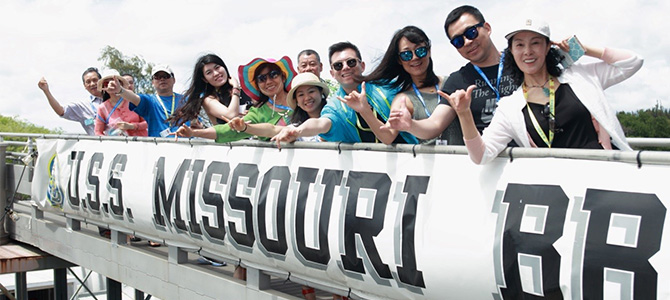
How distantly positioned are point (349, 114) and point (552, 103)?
1.41 m

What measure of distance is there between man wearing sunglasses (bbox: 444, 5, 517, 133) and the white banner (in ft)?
1.82

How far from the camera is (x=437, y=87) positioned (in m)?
3.98

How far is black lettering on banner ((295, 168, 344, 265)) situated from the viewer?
12.4 feet

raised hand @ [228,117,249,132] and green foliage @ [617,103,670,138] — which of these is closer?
raised hand @ [228,117,249,132]

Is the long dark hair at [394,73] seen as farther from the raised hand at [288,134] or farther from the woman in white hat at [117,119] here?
the woman in white hat at [117,119]

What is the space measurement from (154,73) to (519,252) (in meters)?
4.97

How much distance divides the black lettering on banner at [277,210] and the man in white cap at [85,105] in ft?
15.7

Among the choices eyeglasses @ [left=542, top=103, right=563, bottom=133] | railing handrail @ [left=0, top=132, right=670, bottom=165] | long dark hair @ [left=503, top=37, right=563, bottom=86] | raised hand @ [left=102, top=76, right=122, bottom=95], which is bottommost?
railing handrail @ [left=0, top=132, right=670, bottom=165]

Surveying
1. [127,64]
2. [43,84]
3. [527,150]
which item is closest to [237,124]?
[527,150]

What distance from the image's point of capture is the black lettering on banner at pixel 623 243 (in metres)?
2.36

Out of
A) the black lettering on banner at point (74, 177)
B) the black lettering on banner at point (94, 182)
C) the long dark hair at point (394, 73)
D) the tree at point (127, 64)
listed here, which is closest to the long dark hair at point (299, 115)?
the long dark hair at point (394, 73)

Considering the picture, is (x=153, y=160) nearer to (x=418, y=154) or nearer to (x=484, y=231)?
(x=418, y=154)

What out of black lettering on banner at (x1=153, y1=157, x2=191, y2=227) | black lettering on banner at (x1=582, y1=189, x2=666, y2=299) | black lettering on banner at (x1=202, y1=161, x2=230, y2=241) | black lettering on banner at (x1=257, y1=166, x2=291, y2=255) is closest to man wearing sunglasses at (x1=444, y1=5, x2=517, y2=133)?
black lettering on banner at (x1=582, y1=189, x2=666, y2=299)

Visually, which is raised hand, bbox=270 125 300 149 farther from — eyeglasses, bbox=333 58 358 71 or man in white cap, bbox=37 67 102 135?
man in white cap, bbox=37 67 102 135
